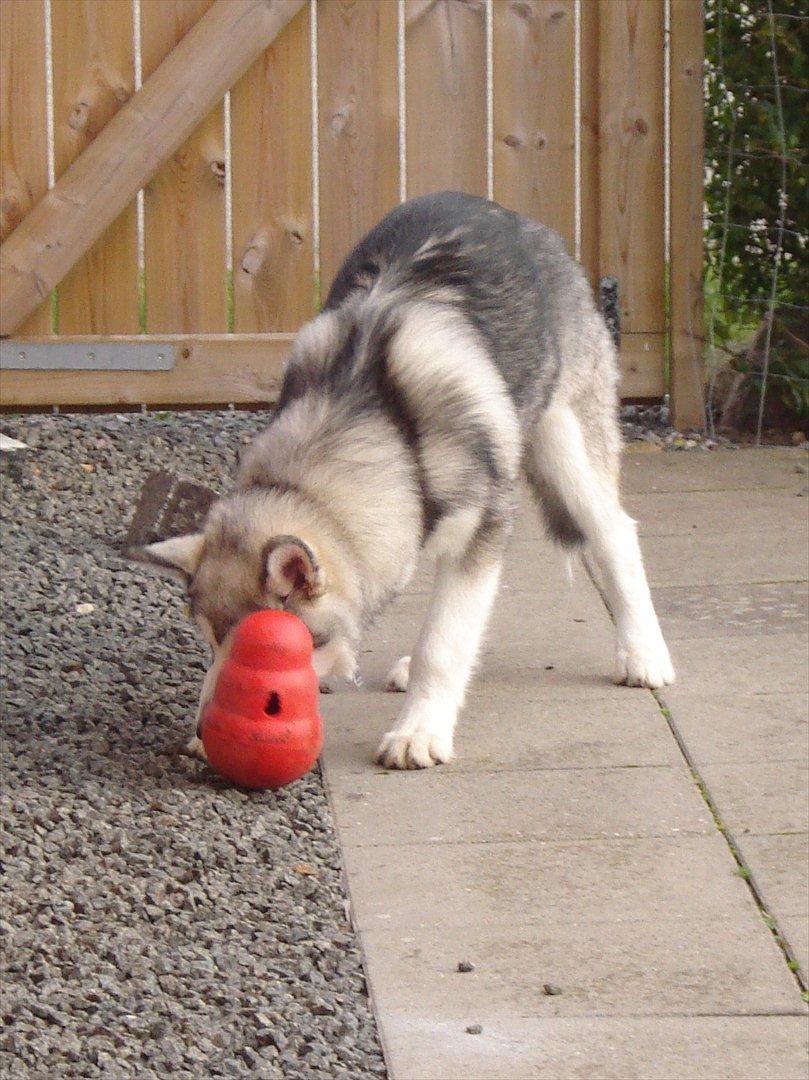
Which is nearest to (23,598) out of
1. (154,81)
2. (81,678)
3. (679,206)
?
(81,678)

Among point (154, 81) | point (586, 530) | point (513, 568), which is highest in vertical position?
point (154, 81)

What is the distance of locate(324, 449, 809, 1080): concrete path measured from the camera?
2943 millimetres

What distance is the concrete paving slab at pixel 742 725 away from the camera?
13.8 ft

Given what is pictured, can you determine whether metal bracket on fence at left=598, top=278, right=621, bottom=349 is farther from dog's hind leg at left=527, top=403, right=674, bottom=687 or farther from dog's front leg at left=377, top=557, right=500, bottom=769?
dog's front leg at left=377, top=557, right=500, bottom=769

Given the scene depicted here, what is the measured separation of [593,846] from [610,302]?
4.15 m

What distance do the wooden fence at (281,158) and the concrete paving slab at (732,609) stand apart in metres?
2.15

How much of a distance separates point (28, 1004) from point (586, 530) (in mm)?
2428

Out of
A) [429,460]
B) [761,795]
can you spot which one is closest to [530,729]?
[761,795]

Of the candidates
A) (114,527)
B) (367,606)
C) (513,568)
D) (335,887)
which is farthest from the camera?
(114,527)

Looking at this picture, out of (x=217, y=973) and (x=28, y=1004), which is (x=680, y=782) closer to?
(x=217, y=973)

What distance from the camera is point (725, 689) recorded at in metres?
4.66

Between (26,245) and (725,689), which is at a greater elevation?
(26,245)

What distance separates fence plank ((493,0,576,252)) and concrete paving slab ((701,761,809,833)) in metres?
3.93

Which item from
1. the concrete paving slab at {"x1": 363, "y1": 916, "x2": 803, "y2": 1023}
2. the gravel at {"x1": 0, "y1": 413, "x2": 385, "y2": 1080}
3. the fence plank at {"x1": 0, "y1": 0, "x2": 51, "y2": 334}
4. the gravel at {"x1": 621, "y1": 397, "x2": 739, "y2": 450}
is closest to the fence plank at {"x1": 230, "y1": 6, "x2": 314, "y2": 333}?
the fence plank at {"x1": 0, "y1": 0, "x2": 51, "y2": 334}
